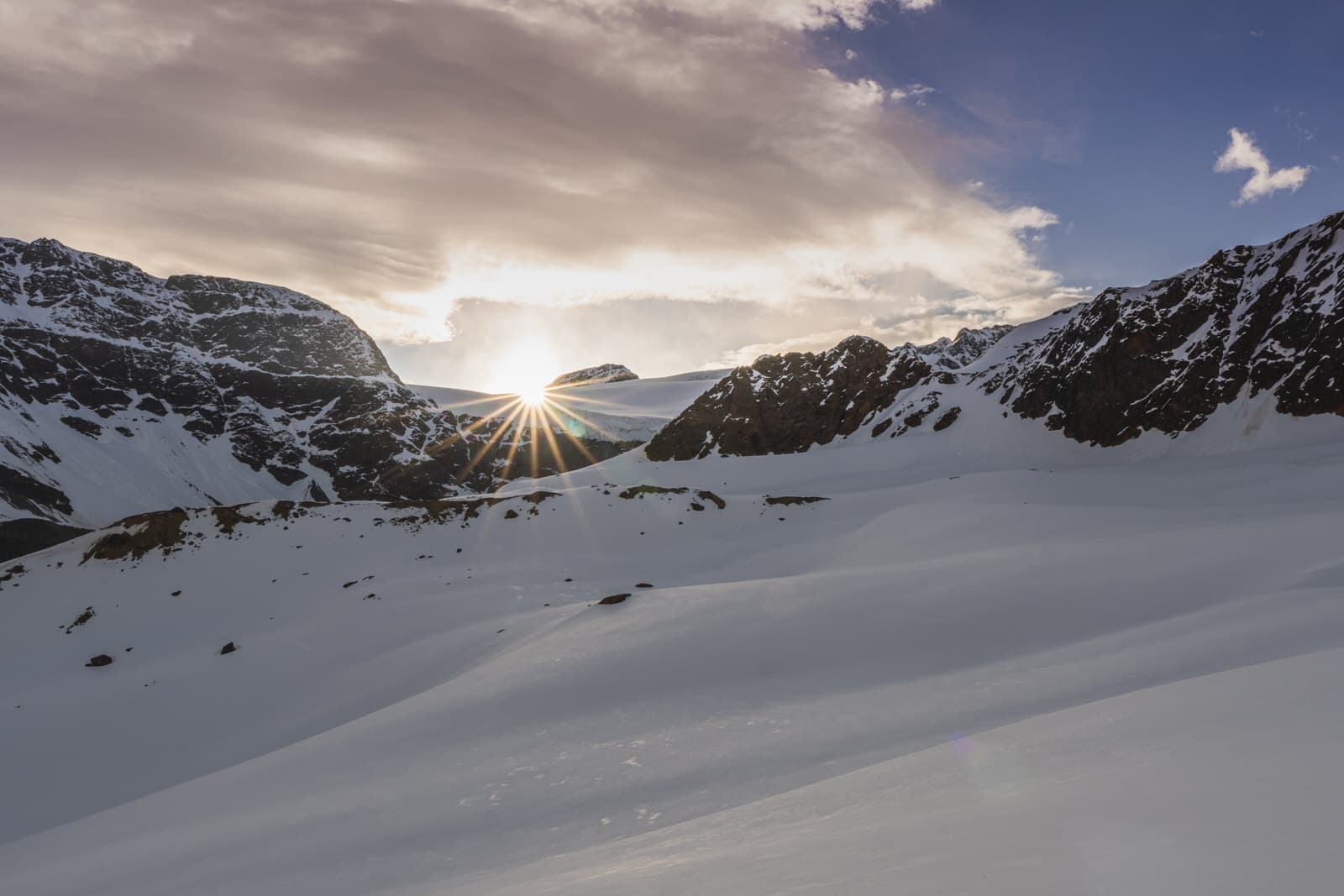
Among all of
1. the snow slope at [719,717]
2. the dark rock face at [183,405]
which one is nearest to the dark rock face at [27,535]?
the dark rock face at [183,405]

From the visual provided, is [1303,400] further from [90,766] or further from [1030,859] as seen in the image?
[90,766]

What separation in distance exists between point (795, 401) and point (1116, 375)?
41603 mm

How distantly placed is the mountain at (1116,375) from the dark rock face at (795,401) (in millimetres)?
200

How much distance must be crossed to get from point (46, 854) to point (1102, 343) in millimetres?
84311

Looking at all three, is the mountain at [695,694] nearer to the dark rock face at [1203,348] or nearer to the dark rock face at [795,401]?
the dark rock face at [1203,348]

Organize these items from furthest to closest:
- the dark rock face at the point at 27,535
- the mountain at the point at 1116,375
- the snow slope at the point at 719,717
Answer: the dark rock face at the point at 27,535, the mountain at the point at 1116,375, the snow slope at the point at 719,717

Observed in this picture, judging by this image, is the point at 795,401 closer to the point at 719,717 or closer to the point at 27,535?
the point at 719,717

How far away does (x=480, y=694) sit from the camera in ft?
46.3

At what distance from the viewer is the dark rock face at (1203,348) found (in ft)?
159

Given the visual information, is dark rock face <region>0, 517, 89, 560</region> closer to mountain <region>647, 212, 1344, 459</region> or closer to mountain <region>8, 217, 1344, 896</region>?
mountain <region>8, 217, 1344, 896</region>

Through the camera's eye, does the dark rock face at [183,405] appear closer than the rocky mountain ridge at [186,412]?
No

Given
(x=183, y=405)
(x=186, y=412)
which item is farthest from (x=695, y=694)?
(x=183, y=405)

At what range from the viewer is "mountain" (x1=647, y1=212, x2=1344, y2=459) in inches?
1992

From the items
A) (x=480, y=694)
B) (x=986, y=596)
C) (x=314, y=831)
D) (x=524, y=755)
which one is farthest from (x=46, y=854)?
(x=986, y=596)
